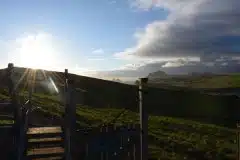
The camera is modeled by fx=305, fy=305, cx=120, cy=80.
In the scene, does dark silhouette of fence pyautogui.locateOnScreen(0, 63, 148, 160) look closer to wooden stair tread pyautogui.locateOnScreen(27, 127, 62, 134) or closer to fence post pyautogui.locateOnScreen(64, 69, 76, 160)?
fence post pyautogui.locateOnScreen(64, 69, 76, 160)

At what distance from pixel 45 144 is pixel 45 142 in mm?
58

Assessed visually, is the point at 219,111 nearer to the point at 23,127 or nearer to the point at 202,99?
the point at 202,99

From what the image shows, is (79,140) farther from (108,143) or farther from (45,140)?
(45,140)

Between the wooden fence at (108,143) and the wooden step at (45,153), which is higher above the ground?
the wooden fence at (108,143)

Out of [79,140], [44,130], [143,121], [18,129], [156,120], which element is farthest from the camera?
[156,120]

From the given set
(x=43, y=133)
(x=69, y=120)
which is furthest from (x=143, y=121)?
(x=43, y=133)

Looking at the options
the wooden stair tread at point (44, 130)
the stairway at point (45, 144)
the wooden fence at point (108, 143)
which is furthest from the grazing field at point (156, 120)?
the stairway at point (45, 144)

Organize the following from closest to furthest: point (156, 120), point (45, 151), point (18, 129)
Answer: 1. point (18, 129)
2. point (45, 151)
3. point (156, 120)

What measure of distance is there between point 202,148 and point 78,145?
1600 centimetres

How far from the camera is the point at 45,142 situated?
8.91 m

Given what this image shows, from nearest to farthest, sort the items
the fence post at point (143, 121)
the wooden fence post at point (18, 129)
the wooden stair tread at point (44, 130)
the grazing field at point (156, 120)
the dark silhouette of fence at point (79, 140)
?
1. the wooden fence post at point (18, 129)
2. the dark silhouette of fence at point (79, 140)
3. the fence post at point (143, 121)
4. the wooden stair tread at point (44, 130)
5. the grazing field at point (156, 120)

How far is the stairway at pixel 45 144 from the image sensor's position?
8531 millimetres

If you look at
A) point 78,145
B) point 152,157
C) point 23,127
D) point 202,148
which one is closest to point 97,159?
point 78,145

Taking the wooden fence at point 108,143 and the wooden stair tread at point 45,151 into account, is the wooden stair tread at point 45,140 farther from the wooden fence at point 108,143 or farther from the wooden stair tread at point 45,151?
the wooden fence at point 108,143
